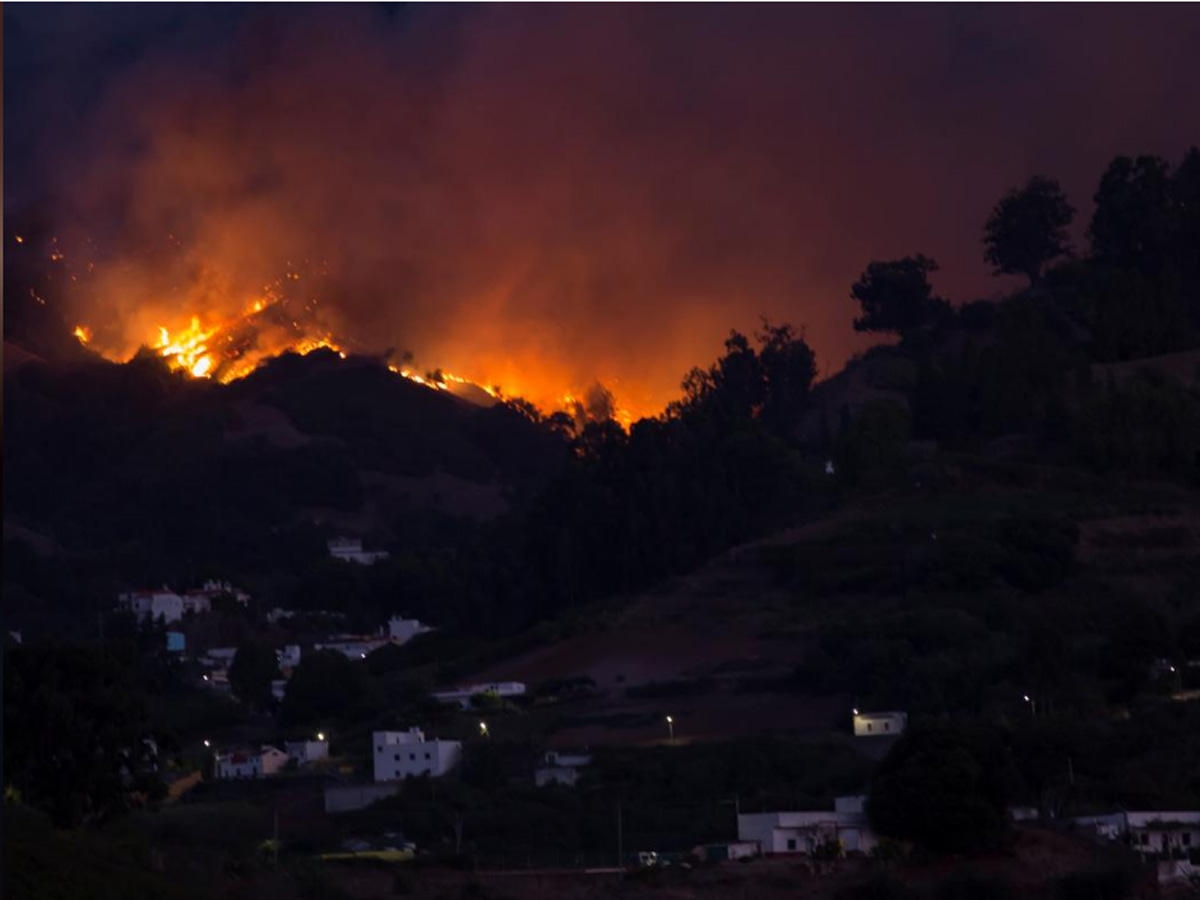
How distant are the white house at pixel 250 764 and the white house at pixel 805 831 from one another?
15.0 meters

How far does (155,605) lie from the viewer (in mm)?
83938

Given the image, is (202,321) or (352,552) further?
(202,321)

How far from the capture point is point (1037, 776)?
38.3 metres

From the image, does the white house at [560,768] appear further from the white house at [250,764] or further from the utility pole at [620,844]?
the white house at [250,764]

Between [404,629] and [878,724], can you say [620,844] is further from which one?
[404,629]

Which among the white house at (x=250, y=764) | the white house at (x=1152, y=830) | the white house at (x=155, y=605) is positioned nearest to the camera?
the white house at (x=1152, y=830)

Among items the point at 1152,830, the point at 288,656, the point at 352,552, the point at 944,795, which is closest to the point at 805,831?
the point at 944,795

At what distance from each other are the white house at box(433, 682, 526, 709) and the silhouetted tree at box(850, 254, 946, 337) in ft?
127

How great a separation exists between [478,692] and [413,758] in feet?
28.8

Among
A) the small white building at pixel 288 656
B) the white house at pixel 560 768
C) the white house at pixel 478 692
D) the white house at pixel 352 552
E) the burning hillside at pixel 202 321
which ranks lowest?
the white house at pixel 560 768

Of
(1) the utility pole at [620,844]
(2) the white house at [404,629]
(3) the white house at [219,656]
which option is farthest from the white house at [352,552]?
(1) the utility pole at [620,844]

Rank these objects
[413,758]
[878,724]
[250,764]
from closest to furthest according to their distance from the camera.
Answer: [413,758] < [878,724] < [250,764]

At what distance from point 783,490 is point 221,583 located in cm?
3017

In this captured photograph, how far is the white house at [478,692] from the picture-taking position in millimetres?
54125
